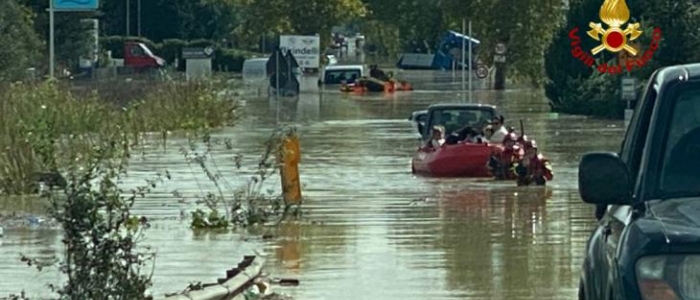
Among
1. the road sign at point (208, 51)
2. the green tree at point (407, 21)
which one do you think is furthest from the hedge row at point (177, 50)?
the green tree at point (407, 21)

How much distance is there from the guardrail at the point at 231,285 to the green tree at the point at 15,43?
1217 inches

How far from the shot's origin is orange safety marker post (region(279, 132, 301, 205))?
21.7 m

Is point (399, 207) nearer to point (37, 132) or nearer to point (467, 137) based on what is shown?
point (37, 132)

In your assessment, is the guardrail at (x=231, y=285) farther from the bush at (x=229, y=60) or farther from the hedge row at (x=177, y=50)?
the bush at (x=229, y=60)

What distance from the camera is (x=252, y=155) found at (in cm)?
3553

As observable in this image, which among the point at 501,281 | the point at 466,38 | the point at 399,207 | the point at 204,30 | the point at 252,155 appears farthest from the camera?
the point at 204,30

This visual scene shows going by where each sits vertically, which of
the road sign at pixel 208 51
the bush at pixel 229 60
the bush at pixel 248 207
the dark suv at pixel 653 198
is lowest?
the bush at pixel 229 60

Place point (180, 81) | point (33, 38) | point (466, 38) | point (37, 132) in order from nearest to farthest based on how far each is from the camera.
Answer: point (37, 132) → point (180, 81) → point (33, 38) → point (466, 38)

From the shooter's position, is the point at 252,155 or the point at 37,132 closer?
the point at 37,132

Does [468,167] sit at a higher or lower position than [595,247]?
lower

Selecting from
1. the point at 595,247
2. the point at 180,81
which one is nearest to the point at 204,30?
the point at 180,81

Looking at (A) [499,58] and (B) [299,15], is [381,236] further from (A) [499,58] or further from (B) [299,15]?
(B) [299,15]

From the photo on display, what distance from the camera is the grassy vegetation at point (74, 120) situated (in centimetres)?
2461

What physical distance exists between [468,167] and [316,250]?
42.5ft
